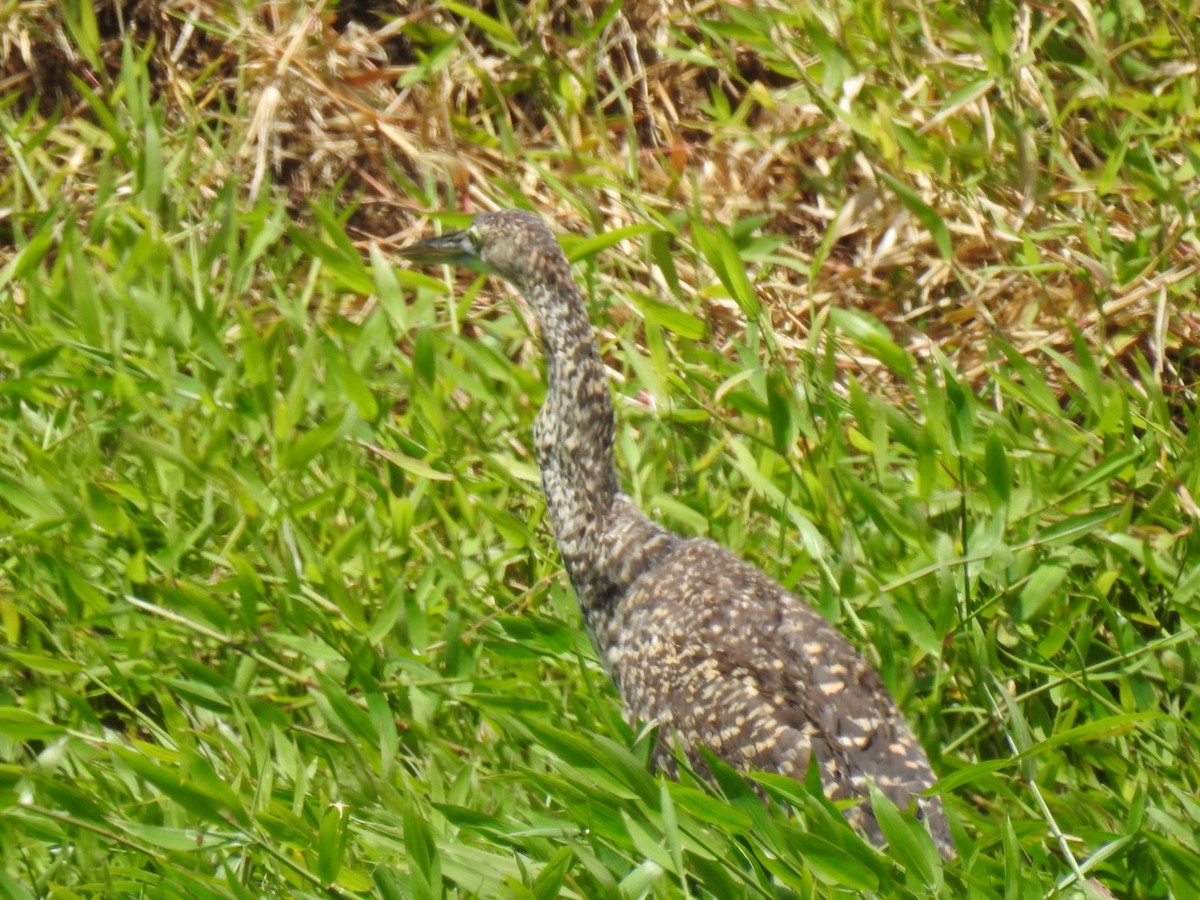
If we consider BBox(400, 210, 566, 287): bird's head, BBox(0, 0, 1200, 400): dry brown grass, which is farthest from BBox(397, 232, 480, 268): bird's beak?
BBox(0, 0, 1200, 400): dry brown grass

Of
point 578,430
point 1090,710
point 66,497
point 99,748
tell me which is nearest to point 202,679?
point 99,748

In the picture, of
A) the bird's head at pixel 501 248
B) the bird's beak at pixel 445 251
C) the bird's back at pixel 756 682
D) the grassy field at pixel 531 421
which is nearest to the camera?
the grassy field at pixel 531 421

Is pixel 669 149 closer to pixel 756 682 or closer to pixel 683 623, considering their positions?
pixel 683 623

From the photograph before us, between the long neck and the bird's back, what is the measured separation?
7 cm

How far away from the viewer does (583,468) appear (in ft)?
12.4

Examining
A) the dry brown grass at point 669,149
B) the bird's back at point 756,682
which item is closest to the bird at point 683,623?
the bird's back at point 756,682

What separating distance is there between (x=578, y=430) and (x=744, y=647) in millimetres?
689

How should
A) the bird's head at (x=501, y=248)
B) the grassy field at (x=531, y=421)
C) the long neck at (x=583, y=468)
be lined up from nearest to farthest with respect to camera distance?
the grassy field at (x=531, y=421), the long neck at (x=583, y=468), the bird's head at (x=501, y=248)

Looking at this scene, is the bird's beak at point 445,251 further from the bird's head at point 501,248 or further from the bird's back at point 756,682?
the bird's back at point 756,682

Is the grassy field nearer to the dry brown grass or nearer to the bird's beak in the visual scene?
the dry brown grass

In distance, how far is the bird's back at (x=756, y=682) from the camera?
314cm

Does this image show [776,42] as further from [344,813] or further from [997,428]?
[344,813]

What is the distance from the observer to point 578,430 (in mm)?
3773

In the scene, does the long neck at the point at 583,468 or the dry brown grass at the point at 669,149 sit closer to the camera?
the long neck at the point at 583,468
